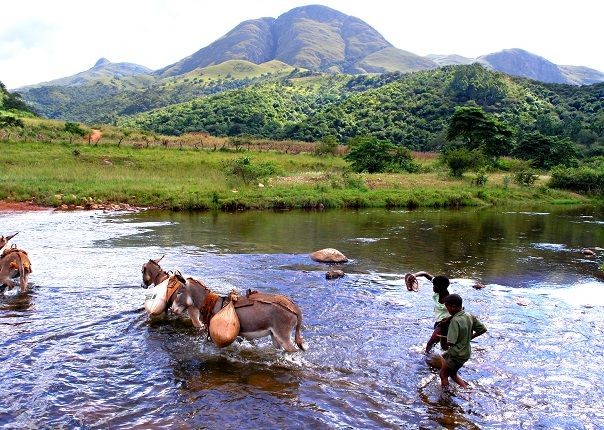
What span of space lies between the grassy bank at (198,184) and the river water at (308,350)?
41.1ft

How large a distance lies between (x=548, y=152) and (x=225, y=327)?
197ft

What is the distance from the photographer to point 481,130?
58.0 meters

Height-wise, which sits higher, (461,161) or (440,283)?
(461,161)

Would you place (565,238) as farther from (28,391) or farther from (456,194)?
(28,391)

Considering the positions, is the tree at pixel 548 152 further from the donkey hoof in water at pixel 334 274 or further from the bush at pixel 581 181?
the donkey hoof in water at pixel 334 274

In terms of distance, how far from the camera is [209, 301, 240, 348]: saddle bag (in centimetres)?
755

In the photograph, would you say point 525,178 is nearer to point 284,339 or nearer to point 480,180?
point 480,180

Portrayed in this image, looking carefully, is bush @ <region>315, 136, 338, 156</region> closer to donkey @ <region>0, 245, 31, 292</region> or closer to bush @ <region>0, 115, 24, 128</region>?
bush @ <region>0, 115, 24, 128</region>

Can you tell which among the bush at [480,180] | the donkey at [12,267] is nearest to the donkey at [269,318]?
the donkey at [12,267]

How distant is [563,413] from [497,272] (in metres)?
9.25

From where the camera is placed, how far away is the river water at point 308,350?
6547 mm

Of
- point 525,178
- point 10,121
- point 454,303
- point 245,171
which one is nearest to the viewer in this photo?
point 454,303

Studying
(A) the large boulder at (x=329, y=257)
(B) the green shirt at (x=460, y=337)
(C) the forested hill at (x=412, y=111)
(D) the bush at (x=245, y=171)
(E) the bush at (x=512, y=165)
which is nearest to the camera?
(B) the green shirt at (x=460, y=337)

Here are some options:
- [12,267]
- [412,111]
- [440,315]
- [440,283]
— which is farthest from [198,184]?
[412,111]
